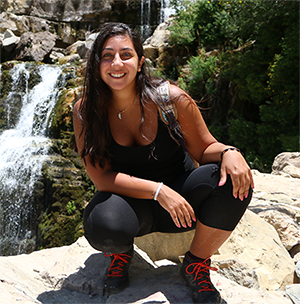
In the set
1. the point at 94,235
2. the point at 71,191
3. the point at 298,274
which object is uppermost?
the point at 94,235

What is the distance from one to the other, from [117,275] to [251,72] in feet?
19.6

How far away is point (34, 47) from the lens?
11141mm

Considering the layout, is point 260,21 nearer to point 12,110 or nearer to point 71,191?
point 71,191

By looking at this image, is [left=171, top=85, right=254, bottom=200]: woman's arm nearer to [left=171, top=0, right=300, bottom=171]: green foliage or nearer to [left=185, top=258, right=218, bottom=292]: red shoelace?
[left=185, top=258, right=218, bottom=292]: red shoelace

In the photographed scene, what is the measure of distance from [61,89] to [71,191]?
3622mm

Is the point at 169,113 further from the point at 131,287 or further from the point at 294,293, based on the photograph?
the point at 294,293

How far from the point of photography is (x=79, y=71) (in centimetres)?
915

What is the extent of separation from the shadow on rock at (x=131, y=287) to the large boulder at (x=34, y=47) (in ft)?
34.3

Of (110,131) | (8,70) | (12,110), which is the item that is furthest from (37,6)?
(110,131)

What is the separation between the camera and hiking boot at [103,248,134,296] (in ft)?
5.04

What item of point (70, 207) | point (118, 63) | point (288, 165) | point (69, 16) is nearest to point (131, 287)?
point (118, 63)

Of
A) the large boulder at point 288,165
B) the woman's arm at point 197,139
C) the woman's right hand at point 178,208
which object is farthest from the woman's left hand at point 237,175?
the large boulder at point 288,165

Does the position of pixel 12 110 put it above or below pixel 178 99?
below

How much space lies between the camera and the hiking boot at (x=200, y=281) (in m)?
1.42
